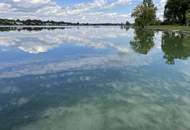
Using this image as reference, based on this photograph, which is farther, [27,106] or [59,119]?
[27,106]

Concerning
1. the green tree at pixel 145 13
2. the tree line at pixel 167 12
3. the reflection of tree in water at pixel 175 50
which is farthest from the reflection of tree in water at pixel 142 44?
the green tree at pixel 145 13

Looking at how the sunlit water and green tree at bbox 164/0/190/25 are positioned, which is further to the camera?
green tree at bbox 164/0/190/25

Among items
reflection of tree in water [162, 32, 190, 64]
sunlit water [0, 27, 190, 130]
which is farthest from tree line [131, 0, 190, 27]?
sunlit water [0, 27, 190, 130]

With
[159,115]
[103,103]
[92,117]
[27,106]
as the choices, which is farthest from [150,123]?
[27,106]

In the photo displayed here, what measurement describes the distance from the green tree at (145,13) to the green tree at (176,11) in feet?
35.2

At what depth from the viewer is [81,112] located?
25.6 ft

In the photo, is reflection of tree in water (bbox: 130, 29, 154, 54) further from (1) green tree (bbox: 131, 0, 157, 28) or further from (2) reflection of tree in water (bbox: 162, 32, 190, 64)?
(1) green tree (bbox: 131, 0, 157, 28)

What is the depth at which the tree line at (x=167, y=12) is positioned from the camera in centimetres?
8866

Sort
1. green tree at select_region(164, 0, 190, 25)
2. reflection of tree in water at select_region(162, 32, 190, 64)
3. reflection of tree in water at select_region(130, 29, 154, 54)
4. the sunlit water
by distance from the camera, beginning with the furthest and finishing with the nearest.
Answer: green tree at select_region(164, 0, 190, 25) → reflection of tree in water at select_region(130, 29, 154, 54) → reflection of tree in water at select_region(162, 32, 190, 64) → the sunlit water

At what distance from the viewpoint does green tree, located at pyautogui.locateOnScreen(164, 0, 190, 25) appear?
9550 cm

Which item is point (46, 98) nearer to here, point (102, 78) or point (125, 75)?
point (102, 78)

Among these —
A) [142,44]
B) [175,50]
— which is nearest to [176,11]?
[142,44]

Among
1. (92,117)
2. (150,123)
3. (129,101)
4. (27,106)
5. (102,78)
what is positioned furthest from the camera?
(102,78)

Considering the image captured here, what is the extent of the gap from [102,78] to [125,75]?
3.99 ft
